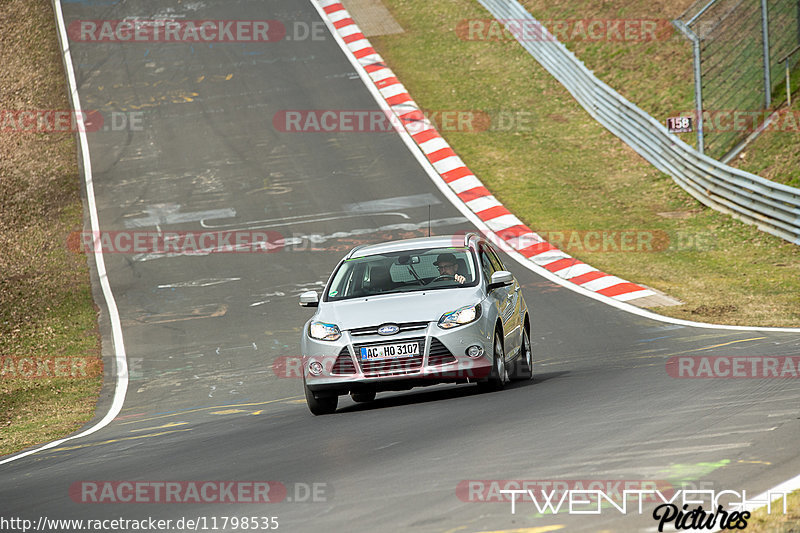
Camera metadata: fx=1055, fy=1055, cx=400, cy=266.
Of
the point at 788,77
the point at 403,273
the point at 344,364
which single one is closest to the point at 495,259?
the point at 403,273

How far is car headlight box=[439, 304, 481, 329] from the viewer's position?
10453 mm

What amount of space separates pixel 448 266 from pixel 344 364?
1.86 m

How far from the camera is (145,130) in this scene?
29203 mm

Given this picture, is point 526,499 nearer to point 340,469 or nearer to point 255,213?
point 340,469

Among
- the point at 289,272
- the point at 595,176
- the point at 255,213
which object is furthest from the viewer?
the point at 595,176

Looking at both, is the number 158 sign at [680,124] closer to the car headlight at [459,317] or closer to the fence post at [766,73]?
the fence post at [766,73]

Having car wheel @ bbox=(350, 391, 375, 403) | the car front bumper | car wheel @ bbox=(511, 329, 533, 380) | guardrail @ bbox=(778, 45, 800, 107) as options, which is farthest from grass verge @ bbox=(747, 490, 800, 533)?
guardrail @ bbox=(778, 45, 800, 107)

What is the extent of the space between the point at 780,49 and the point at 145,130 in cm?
1683

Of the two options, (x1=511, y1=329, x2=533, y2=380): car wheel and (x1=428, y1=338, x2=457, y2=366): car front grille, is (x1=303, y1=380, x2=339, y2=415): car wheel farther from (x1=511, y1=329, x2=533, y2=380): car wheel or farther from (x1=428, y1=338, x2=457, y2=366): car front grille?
(x1=511, y1=329, x2=533, y2=380): car wheel

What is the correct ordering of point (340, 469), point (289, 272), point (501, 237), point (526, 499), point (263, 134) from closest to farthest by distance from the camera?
point (526, 499) → point (340, 469) → point (289, 272) → point (501, 237) → point (263, 134)

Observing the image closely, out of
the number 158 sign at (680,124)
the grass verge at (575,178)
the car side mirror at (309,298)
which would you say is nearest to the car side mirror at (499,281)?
the car side mirror at (309,298)

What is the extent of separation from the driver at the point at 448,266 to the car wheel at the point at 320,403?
1.83 metres

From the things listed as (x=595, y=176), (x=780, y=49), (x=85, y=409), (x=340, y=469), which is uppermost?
(x=780, y=49)

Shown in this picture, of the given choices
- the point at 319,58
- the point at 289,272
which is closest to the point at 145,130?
the point at 319,58
